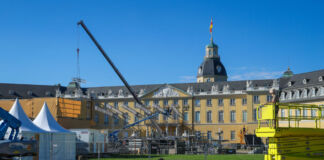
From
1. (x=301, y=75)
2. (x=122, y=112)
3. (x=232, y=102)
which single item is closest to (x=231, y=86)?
(x=232, y=102)

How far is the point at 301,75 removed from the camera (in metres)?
78.6

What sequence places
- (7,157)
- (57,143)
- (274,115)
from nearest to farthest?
(274,115)
(7,157)
(57,143)

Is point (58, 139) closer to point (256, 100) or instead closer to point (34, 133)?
point (34, 133)

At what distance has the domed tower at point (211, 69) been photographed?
10800cm

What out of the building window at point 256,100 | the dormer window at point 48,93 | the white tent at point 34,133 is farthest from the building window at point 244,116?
the white tent at point 34,133

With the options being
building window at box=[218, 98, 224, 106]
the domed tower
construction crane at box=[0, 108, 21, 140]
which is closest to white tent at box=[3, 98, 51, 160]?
construction crane at box=[0, 108, 21, 140]

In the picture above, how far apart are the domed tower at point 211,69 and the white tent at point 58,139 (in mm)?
73350

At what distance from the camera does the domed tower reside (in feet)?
354

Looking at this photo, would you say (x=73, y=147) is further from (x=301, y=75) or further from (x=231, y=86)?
(x=231, y=86)

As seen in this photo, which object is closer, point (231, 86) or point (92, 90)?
point (231, 86)

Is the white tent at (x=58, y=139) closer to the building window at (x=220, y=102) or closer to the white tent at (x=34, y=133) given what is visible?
the white tent at (x=34, y=133)

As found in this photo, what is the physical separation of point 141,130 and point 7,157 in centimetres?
7253

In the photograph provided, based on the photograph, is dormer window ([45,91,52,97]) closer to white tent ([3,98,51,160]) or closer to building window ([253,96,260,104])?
building window ([253,96,260,104])

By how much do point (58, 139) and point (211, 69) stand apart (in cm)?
7647
